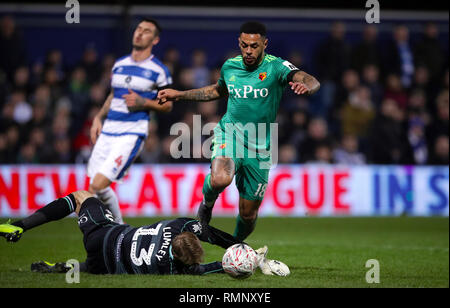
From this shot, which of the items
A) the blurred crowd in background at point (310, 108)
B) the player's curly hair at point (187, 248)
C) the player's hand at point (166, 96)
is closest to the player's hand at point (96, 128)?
the player's hand at point (166, 96)

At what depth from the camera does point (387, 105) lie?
14.8m

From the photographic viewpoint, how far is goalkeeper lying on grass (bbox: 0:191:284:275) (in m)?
5.94

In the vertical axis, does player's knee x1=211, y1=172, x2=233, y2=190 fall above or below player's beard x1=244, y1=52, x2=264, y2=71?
below

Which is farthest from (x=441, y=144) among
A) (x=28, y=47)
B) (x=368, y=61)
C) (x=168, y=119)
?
(x=28, y=47)

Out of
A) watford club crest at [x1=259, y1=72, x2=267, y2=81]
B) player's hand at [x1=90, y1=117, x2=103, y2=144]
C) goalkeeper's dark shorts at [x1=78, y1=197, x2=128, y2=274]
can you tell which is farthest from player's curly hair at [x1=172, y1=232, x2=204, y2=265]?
player's hand at [x1=90, y1=117, x2=103, y2=144]

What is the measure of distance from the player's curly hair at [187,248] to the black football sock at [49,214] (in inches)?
51.7

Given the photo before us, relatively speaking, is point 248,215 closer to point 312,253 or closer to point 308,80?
point 312,253

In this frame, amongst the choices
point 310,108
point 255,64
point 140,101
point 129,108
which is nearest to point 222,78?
point 255,64

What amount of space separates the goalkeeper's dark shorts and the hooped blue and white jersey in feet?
7.68

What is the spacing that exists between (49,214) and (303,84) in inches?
104

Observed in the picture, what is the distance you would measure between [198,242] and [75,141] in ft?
29.8

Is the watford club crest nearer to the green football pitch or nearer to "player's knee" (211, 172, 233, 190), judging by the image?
"player's knee" (211, 172, 233, 190)

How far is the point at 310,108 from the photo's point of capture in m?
15.9

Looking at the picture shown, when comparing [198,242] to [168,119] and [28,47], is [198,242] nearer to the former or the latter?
[168,119]
